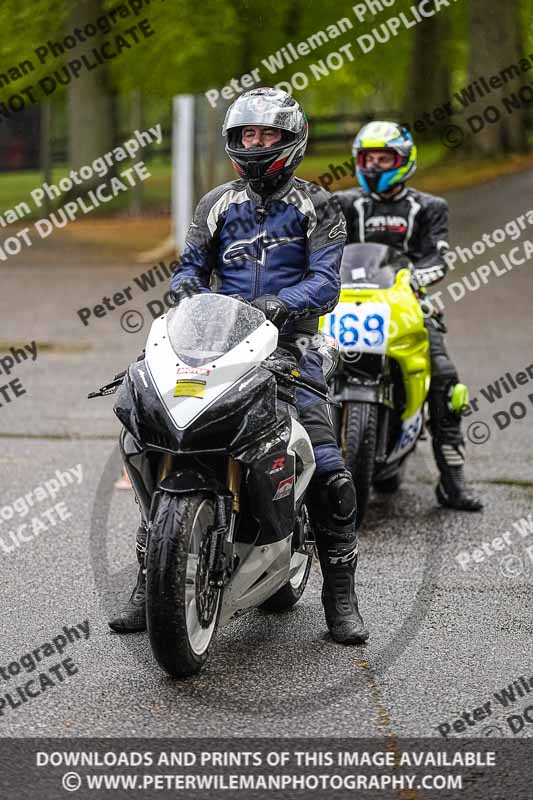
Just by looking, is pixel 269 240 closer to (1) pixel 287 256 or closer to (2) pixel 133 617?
(1) pixel 287 256

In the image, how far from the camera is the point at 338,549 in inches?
215

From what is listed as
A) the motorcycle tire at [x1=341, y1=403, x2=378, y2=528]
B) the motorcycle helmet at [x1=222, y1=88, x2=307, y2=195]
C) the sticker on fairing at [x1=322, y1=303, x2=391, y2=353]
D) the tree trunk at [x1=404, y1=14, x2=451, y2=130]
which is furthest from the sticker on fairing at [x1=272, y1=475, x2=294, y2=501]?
the tree trunk at [x1=404, y1=14, x2=451, y2=130]

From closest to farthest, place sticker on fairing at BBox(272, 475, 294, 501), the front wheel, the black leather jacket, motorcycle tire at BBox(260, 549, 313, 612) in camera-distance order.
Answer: the front wheel, sticker on fairing at BBox(272, 475, 294, 501), motorcycle tire at BBox(260, 549, 313, 612), the black leather jacket

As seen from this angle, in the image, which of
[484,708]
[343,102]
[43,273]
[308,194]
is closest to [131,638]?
[484,708]

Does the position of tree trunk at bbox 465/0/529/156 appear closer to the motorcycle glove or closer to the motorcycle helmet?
the motorcycle helmet

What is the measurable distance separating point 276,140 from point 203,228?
470mm

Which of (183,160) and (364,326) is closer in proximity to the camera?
(364,326)

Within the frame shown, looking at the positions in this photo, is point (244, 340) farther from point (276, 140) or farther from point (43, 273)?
point (43, 273)

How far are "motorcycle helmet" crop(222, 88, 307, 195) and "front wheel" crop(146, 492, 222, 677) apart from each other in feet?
4.59

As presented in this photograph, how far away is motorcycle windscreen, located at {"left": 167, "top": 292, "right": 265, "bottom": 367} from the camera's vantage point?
15.7ft

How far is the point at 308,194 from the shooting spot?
5.46 metres

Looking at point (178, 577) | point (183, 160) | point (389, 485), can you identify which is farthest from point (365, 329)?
point (183, 160)

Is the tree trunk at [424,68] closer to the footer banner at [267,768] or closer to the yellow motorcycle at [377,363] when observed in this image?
the yellow motorcycle at [377,363]

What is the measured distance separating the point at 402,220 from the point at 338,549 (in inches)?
119
